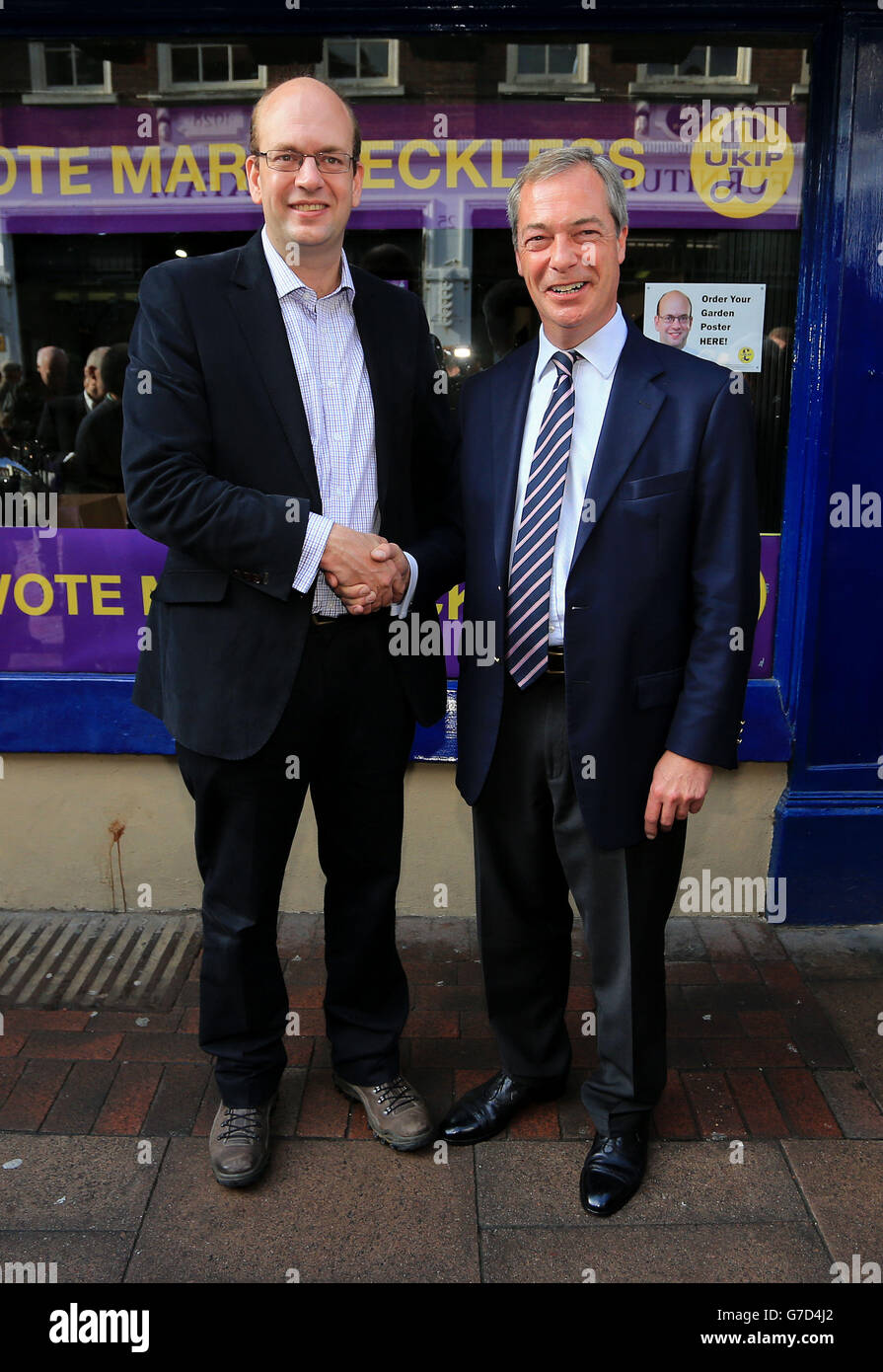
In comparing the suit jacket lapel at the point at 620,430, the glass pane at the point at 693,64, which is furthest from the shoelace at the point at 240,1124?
the glass pane at the point at 693,64

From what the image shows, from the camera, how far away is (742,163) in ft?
12.2

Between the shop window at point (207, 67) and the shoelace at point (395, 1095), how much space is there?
125 inches

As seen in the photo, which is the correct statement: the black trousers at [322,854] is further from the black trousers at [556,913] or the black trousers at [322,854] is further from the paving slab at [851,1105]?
the paving slab at [851,1105]

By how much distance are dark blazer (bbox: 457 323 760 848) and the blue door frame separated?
1.46m

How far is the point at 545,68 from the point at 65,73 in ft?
5.25

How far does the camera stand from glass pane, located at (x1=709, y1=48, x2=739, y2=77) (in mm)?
3607

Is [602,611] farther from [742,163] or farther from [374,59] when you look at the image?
[374,59]

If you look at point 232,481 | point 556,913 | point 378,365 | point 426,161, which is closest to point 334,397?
point 378,365

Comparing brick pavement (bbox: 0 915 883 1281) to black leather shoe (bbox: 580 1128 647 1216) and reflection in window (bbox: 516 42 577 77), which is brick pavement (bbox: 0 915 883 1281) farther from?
reflection in window (bbox: 516 42 577 77)

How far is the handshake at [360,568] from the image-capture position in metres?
2.37

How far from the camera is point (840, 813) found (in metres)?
3.88

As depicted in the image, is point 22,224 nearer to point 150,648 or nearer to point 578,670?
point 150,648

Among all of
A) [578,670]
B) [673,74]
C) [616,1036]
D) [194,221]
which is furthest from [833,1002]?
[194,221]
